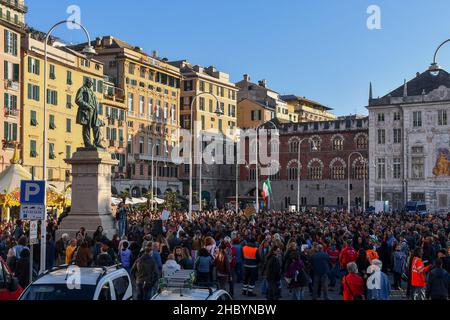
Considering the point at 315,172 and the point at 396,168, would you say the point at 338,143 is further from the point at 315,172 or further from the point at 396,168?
the point at 396,168

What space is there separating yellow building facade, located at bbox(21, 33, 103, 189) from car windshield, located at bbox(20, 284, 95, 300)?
44.3 meters

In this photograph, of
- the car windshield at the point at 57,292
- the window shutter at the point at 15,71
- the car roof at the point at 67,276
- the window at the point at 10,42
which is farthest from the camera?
the window shutter at the point at 15,71

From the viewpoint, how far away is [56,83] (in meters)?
56.6

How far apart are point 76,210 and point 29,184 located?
11165mm

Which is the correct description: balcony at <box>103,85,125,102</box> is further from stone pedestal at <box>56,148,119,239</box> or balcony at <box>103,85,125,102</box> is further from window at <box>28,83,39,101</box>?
stone pedestal at <box>56,148,119,239</box>

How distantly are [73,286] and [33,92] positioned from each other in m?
46.6

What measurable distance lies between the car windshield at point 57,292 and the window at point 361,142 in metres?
77.5

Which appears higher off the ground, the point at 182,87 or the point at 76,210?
the point at 182,87

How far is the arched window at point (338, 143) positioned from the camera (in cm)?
8624

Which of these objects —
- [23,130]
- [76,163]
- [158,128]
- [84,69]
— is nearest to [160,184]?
[158,128]

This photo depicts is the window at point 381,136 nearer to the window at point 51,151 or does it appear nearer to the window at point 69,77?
A: the window at point 69,77

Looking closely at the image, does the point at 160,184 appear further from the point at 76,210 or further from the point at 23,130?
the point at 76,210

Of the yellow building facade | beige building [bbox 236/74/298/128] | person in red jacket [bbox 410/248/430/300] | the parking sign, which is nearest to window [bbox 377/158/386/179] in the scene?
beige building [bbox 236/74/298/128]

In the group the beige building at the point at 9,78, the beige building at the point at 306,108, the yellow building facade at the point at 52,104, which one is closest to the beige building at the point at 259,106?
the beige building at the point at 306,108
